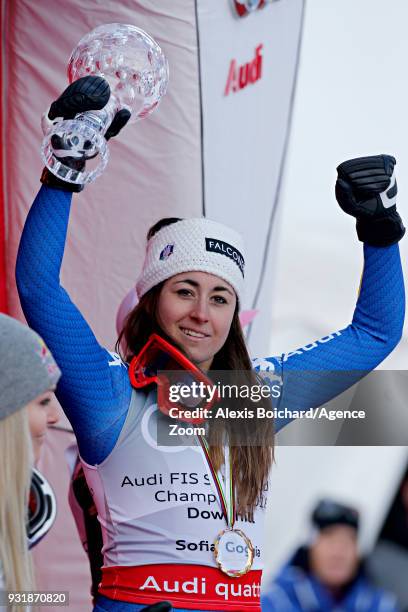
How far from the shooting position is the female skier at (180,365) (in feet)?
6.22

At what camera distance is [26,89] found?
115 inches

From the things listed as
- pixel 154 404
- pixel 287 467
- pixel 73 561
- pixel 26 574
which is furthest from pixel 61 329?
pixel 73 561

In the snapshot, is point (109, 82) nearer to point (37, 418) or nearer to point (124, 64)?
point (124, 64)

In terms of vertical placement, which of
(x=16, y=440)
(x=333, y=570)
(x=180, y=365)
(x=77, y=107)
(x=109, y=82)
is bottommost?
(x=333, y=570)

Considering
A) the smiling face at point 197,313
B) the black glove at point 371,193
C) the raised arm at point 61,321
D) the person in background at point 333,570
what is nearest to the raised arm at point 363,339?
the black glove at point 371,193

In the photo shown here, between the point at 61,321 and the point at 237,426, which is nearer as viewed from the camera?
the point at 61,321

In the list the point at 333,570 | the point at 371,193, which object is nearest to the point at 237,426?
the point at 371,193

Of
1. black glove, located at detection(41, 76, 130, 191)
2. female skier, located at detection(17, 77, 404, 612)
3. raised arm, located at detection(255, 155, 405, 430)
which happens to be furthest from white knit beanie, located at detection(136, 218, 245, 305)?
black glove, located at detection(41, 76, 130, 191)

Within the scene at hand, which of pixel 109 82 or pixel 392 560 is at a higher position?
pixel 109 82

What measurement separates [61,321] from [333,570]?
1.06 m

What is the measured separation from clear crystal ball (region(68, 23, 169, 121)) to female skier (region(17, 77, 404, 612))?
126mm

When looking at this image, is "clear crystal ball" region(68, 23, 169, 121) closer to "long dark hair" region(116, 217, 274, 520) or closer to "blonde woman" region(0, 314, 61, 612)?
"long dark hair" region(116, 217, 274, 520)

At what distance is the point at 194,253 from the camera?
2105mm

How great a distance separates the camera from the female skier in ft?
6.22
